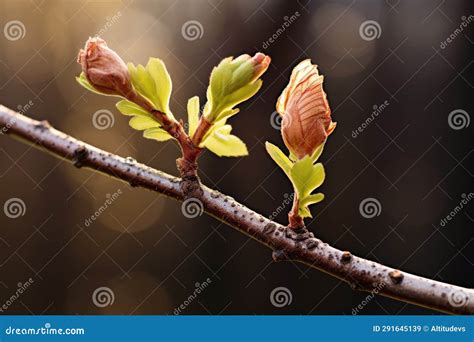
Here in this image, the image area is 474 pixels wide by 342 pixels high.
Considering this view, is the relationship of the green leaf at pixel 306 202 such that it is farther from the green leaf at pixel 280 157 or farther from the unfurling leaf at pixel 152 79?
the unfurling leaf at pixel 152 79

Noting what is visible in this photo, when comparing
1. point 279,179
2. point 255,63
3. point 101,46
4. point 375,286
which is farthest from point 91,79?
point 279,179

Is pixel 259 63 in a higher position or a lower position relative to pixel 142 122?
higher

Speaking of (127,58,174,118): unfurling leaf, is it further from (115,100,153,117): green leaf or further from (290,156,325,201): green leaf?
(290,156,325,201): green leaf

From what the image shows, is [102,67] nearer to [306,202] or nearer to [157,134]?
[157,134]

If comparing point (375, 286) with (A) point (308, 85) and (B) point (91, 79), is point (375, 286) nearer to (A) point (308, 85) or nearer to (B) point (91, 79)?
(A) point (308, 85)

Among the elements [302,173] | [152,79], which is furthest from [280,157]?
[152,79]

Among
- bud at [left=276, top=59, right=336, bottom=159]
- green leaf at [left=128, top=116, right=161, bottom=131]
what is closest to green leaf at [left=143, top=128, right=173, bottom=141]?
green leaf at [left=128, top=116, right=161, bottom=131]
